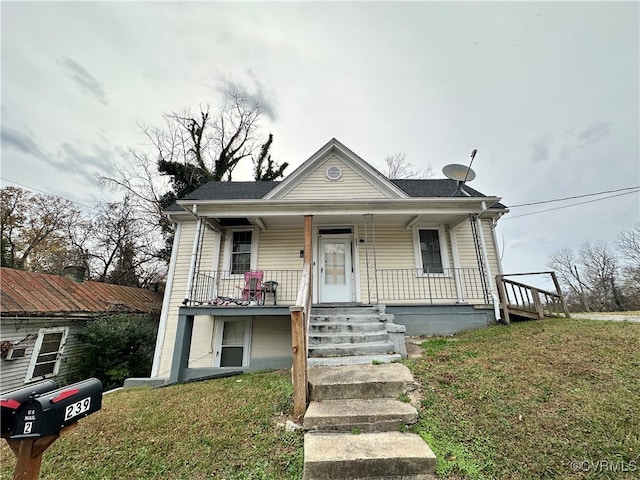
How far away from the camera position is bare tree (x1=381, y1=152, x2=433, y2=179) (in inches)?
757

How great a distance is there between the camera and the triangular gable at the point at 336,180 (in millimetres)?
7535

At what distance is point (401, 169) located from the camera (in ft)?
64.0

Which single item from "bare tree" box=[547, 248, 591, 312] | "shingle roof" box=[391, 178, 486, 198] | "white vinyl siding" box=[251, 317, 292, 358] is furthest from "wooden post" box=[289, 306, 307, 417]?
"bare tree" box=[547, 248, 591, 312]

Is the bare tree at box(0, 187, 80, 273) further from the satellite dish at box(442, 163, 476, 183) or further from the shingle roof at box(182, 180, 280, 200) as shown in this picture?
the satellite dish at box(442, 163, 476, 183)

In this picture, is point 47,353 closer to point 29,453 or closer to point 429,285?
point 29,453

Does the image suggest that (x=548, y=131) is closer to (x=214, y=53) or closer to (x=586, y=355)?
(x=586, y=355)

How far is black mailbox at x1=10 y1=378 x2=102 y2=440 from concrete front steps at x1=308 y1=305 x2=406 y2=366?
122 inches

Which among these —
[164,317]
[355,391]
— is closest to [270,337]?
[164,317]

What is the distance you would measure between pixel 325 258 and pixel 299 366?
4687 millimetres

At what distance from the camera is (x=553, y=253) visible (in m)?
25.1

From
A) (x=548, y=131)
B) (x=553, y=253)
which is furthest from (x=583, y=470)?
(x=553, y=253)

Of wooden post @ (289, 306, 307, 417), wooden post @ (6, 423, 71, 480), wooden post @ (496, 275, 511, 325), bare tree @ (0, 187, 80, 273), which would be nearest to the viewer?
wooden post @ (6, 423, 71, 480)

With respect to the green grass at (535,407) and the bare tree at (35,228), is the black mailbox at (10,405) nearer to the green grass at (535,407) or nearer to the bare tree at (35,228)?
the green grass at (535,407)

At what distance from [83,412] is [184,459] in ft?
4.62
